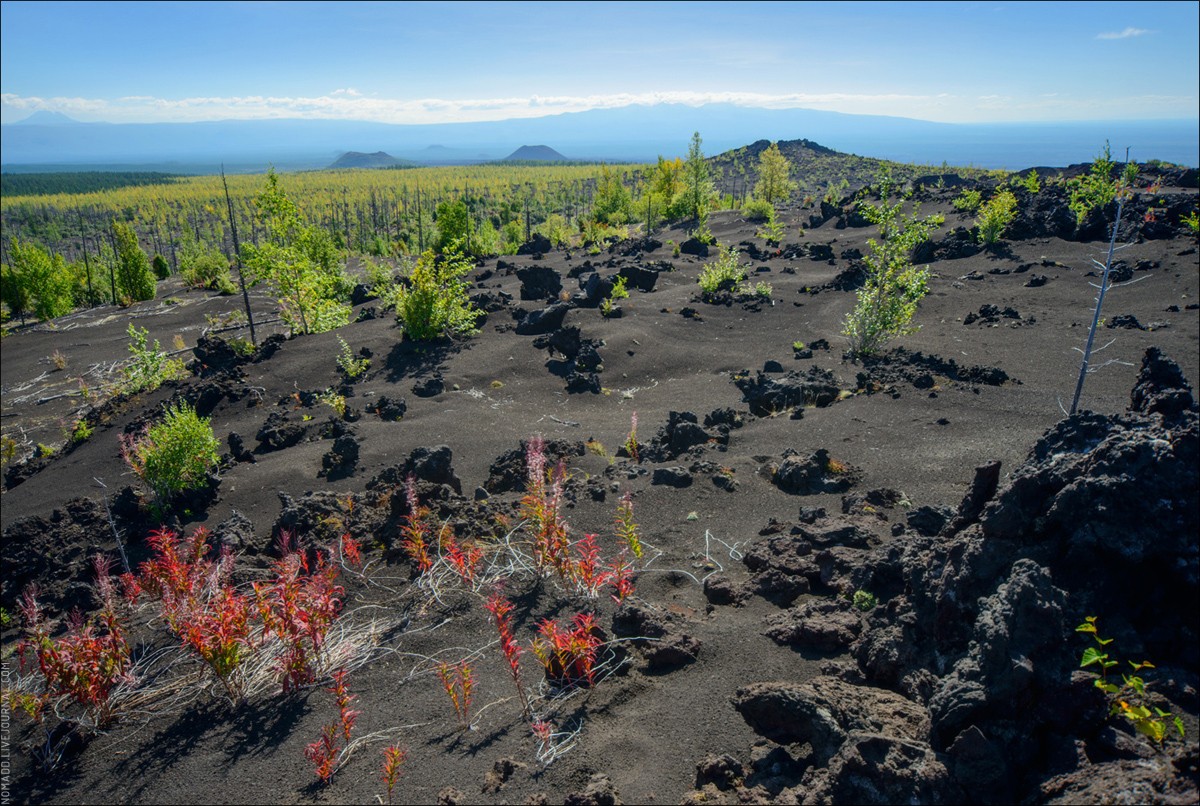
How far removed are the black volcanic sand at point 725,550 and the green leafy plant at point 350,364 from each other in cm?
26

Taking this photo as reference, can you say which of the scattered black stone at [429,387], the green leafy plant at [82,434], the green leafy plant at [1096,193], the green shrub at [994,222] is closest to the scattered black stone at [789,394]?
the scattered black stone at [429,387]

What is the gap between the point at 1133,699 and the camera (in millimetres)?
2742

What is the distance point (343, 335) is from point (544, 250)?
15752mm

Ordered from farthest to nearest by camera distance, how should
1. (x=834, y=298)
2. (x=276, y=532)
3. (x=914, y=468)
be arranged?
(x=834, y=298) < (x=914, y=468) < (x=276, y=532)

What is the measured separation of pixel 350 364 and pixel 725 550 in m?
9.42

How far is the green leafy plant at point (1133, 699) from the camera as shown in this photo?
8.29 ft

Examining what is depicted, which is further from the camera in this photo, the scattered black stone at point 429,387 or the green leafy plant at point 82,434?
the scattered black stone at point 429,387

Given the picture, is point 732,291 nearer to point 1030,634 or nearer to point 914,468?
point 914,468

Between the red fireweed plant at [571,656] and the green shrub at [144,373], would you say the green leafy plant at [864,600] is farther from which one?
the green shrub at [144,373]

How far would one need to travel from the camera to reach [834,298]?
58.4 feet

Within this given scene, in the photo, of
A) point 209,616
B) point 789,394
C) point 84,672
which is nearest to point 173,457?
point 84,672

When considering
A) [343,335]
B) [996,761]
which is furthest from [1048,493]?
[343,335]

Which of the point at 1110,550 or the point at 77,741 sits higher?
the point at 1110,550

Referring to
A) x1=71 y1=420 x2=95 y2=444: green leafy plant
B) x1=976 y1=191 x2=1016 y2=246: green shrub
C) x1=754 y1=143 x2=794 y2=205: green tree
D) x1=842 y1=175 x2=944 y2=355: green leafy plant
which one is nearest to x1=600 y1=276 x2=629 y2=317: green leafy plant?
x1=842 y1=175 x2=944 y2=355: green leafy plant
